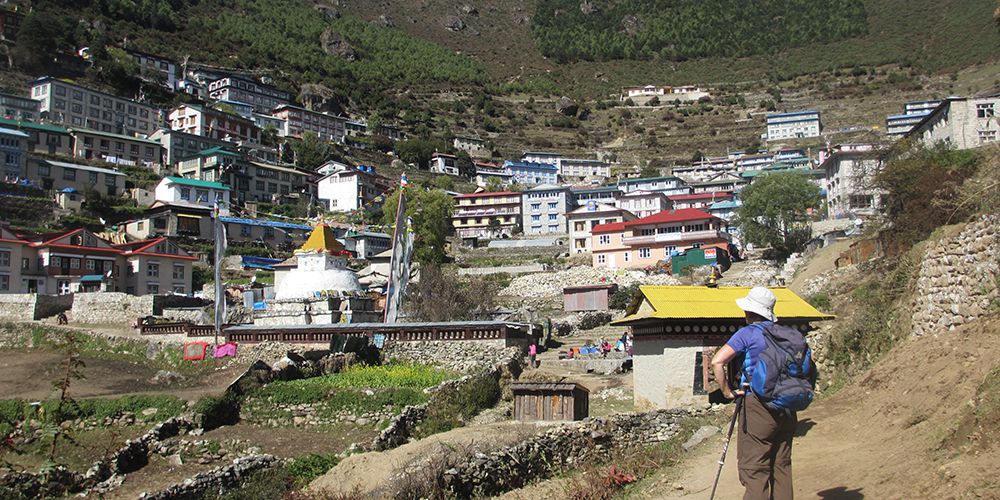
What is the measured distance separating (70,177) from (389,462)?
67458 mm

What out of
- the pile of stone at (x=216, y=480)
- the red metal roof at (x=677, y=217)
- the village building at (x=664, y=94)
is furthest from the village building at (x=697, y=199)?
the village building at (x=664, y=94)

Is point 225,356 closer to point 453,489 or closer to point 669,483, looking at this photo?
point 453,489

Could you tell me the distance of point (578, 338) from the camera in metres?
36.0

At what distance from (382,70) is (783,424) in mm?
173108

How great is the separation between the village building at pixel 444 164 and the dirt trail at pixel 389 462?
10162 centimetres

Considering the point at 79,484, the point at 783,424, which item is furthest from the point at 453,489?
the point at 79,484

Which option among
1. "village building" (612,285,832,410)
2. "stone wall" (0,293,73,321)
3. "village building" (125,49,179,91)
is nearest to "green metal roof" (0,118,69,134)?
"village building" (125,49,179,91)

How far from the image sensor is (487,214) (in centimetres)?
9006

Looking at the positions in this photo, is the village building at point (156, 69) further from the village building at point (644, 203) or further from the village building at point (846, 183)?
the village building at point (846, 183)

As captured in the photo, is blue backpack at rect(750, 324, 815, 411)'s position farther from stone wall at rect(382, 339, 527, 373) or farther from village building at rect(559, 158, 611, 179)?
village building at rect(559, 158, 611, 179)

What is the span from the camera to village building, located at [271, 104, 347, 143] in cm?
11838

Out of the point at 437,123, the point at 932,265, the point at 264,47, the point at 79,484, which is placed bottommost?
the point at 79,484

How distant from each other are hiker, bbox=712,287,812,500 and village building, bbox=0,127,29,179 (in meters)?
73.6

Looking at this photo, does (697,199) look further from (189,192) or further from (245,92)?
(245,92)
